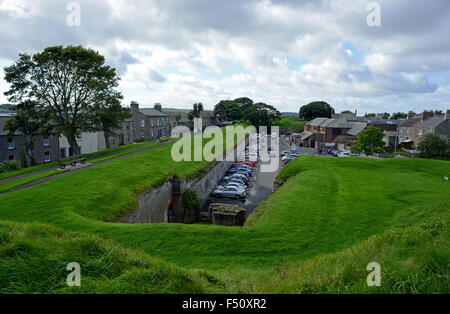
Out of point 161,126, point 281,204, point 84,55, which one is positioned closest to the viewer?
point 281,204

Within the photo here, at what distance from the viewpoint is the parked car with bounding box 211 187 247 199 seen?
1016 inches

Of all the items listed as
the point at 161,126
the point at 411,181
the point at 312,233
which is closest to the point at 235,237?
the point at 312,233

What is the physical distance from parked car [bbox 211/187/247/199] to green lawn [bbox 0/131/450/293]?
5.23 m

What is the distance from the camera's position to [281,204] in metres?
15.0

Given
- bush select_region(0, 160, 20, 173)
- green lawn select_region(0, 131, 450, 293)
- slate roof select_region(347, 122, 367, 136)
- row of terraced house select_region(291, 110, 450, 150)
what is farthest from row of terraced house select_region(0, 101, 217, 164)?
slate roof select_region(347, 122, 367, 136)

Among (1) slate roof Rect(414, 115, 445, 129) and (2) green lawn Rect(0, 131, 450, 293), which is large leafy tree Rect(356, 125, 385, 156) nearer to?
(1) slate roof Rect(414, 115, 445, 129)

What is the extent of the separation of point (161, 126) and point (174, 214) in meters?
51.7

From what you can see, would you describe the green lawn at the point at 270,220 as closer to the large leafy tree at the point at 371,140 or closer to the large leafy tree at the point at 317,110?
the large leafy tree at the point at 371,140

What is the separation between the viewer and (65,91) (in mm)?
28234

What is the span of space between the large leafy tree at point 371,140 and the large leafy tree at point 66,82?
4082 cm

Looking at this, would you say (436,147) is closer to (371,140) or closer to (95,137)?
(371,140)
